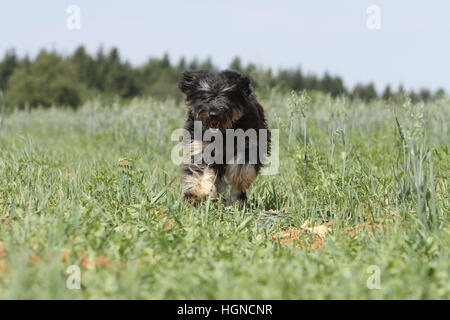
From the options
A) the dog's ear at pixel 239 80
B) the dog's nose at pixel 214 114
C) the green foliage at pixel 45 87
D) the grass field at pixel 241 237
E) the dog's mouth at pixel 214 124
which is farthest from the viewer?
the green foliage at pixel 45 87

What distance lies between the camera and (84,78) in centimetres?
9719

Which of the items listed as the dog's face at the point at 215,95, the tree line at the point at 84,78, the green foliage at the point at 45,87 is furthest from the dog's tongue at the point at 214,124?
the green foliage at the point at 45,87

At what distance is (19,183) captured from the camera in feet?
13.9

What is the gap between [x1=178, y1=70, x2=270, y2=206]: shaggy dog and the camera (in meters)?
4.75

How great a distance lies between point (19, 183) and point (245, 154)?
7.42 ft

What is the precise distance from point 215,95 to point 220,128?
0.36m

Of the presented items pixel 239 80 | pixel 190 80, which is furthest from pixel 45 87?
pixel 239 80

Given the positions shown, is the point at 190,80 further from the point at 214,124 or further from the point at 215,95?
the point at 214,124

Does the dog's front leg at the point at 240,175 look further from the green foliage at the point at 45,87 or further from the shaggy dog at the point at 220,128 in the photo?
the green foliage at the point at 45,87

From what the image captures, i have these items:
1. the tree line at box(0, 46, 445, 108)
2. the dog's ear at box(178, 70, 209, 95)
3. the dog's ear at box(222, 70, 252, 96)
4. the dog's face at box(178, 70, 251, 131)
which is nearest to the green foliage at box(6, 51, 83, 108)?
the tree line at box(0, 46, 445, 108)

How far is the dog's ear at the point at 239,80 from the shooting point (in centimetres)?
493

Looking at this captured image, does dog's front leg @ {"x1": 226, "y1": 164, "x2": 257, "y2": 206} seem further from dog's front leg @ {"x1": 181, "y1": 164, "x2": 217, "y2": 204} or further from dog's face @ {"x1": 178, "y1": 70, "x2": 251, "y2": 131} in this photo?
dog's face @ {"x1": 178, "y1": 70, "x2": 251, "y2": 131}
